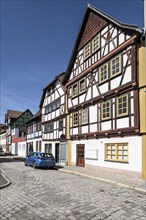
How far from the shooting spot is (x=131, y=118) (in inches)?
567

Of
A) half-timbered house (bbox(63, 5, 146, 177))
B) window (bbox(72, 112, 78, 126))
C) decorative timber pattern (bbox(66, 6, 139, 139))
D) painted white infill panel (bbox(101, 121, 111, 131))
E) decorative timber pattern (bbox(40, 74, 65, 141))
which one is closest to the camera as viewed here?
half-timbered house (bbox(63, 5, 146, 177))

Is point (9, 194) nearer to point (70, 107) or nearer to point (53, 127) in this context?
point (70, 107)

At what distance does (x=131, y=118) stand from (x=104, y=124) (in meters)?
3.12

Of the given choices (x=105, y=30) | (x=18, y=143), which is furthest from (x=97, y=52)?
(x=18, y=143)

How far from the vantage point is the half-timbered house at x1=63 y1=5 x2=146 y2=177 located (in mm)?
14398

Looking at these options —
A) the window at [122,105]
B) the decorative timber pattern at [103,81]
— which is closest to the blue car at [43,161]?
the decorative timber pattern at [103,81]

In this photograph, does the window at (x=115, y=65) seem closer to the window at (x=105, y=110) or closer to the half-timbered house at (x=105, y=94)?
the half-timbered house at (x=105, y=94)

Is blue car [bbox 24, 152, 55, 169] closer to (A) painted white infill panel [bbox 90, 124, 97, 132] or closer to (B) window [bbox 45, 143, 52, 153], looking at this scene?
(A) painted white infill panel [bbox 90, 124, 97, 132]

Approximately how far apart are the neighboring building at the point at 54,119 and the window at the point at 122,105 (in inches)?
360

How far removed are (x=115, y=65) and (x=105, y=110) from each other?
3.20 metres

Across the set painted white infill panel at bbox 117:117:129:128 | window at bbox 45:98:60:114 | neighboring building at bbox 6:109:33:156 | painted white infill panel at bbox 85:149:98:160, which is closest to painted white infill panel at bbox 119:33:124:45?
painted white infill panel at bbox 117:117:129:128

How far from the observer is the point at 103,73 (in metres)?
17.8

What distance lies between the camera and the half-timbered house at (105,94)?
14.4 m

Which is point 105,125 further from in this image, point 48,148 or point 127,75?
point 48,148
